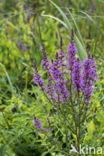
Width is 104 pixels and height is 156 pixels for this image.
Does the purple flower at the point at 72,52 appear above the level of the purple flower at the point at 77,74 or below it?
above

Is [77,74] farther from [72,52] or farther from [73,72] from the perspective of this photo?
[72,52]

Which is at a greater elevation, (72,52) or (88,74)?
(72,52)

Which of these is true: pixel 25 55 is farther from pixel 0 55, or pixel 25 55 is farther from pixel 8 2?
pixel 8 2

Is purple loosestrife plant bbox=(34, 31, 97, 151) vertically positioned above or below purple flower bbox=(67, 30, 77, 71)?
below

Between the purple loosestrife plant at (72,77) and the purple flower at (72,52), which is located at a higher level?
the purple flower at (72,52)

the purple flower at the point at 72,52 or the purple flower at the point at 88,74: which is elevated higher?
the purple flower at the point at 72,52

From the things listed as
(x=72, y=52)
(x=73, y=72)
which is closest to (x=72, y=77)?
(x=73, y=72)

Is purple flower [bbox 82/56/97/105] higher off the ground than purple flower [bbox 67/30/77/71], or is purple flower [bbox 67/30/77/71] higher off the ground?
purple flower [bbox 67/30/77/71]

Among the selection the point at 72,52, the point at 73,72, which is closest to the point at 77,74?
the point at 73,72

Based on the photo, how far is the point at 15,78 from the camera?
9.21 feet

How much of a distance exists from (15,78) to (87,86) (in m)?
1.47

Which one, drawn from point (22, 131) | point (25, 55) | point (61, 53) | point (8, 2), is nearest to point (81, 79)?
point (61, 53)

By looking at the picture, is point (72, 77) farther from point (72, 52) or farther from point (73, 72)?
point (72, 52)

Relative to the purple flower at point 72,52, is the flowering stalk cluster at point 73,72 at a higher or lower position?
lower
